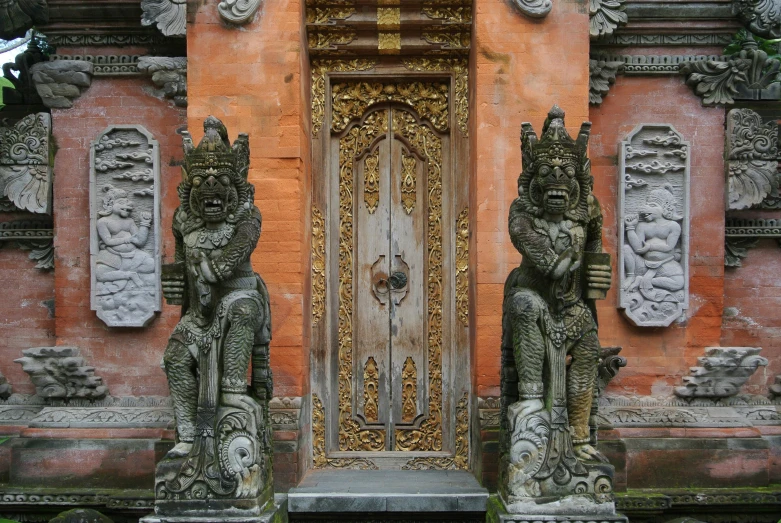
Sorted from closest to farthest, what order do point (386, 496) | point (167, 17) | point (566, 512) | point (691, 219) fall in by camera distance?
point (566, 512)
point (386, 496)
point (167, 17)
point (691, 219)

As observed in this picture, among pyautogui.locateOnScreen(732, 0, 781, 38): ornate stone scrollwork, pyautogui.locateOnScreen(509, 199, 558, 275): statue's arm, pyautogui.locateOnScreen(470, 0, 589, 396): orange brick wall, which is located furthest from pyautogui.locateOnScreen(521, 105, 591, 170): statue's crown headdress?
pyautogui.locateOnScreen(732, 0, 781, 38): ornate stone scrollwork

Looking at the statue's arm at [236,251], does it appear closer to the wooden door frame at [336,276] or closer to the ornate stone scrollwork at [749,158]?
the wooden door frame at [336,276]

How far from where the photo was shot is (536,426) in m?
6.38

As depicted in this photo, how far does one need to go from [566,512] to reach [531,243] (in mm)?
1869

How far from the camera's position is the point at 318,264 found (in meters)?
8.66

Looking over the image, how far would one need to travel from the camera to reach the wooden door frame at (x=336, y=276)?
855cm

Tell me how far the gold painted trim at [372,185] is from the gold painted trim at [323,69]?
0.65 m

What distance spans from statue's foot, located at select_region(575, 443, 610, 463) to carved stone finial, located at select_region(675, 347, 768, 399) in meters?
2.29

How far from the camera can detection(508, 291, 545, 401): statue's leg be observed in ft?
21.2

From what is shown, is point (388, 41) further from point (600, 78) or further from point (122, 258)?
point (122, 258)

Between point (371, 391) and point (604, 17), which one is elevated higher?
point (604, 17)

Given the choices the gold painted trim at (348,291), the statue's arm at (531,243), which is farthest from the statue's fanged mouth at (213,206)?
the gold painted trim at (348,291)

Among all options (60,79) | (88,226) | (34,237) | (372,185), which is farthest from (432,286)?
A: (60,79)

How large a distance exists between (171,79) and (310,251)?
2.09m
